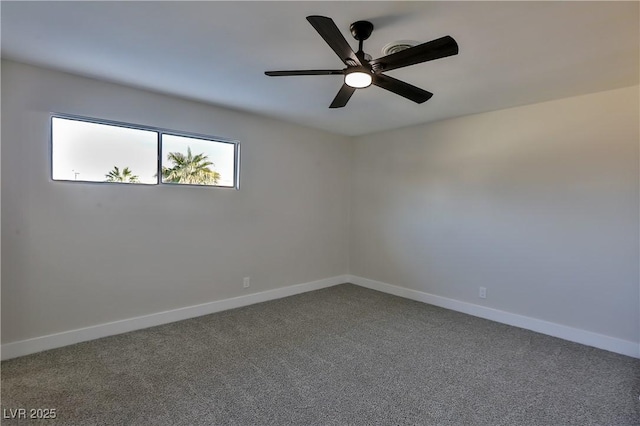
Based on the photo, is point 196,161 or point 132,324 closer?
point 132,324

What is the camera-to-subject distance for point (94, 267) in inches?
118

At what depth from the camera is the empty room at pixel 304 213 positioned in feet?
6.59

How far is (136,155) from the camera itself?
3283 millimetres

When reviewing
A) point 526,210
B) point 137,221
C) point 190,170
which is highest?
point 190,170

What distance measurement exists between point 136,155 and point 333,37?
2562 millimetres

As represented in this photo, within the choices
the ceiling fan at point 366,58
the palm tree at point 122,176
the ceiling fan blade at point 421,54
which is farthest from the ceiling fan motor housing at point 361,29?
the palm tree at point 122,176

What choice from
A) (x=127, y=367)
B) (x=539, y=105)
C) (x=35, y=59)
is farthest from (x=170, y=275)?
(x=539, y=105)

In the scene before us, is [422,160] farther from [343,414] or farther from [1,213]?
[1,213]

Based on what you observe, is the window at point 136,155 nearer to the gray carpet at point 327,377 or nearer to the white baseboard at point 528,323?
the gray carpet at point 327,377

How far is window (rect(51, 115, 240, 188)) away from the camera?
2895mm

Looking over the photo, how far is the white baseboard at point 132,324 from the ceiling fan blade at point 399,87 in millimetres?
3016

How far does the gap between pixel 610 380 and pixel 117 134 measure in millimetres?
4731

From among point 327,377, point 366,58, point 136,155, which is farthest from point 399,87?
point 136,155

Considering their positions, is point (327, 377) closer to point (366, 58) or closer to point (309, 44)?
point (366, 58)
